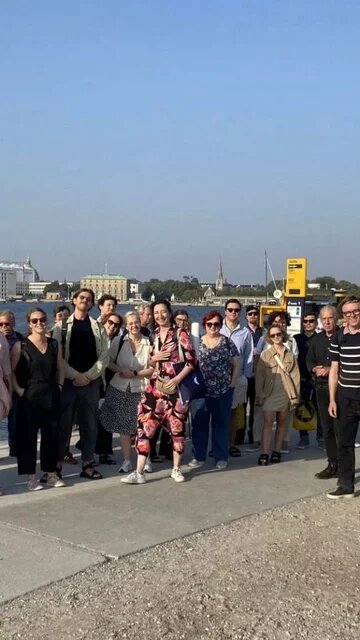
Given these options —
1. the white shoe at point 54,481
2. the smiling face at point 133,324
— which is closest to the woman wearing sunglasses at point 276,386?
the smiling face at point 133,324

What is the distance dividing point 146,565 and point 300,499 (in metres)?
2.22

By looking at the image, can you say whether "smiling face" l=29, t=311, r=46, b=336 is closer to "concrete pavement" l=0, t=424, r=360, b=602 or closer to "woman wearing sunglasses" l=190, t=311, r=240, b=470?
"concrete pavement" l=0, t=424, r=360, b=602

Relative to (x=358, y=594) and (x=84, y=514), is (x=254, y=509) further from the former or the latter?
(x=358, y=594)

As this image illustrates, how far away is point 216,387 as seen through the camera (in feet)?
24.4

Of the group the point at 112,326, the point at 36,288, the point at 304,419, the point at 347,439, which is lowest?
the point at 304,419

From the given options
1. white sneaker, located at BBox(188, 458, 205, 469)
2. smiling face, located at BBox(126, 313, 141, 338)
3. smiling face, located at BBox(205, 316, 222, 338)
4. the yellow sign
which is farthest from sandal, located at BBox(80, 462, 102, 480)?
the yellow sign

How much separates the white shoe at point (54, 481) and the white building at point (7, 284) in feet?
417

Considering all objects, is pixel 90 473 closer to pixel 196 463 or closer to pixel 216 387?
pixel 196 463

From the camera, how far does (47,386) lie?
6492 mm

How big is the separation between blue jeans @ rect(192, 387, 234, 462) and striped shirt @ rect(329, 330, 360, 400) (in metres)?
1.42

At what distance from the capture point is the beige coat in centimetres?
796

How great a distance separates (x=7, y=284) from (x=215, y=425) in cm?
→ 13427

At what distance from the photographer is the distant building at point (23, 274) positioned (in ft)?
473

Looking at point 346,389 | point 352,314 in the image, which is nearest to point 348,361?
point 346,389
